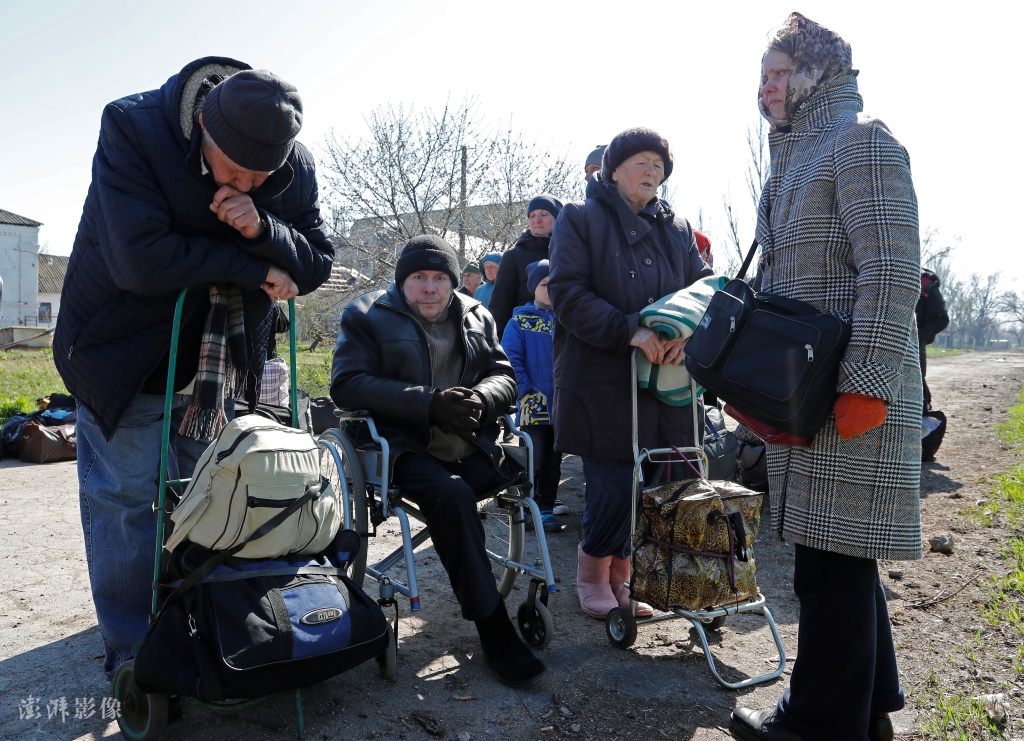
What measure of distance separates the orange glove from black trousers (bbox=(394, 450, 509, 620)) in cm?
143

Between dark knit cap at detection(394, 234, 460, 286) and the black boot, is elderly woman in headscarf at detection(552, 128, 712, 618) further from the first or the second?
the black boot

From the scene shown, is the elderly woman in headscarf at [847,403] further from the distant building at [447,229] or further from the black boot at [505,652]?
the distant building at [447,229]

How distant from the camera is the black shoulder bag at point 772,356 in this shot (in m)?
2.23

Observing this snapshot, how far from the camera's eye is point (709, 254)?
5180mm

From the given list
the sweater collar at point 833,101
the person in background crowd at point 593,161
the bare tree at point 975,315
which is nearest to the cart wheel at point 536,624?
the sweater collar at point 833,101

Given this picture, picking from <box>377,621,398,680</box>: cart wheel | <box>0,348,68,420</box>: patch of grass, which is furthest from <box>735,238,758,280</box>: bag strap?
<box>0,348,68,420</box>: patch of grass

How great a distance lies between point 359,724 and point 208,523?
2.76ft

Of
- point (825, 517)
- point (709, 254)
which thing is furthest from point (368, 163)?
point (825, 517)

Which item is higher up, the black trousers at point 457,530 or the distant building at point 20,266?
the distant building at point 20,266

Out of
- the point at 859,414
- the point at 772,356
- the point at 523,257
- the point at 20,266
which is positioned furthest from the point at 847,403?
the point at 20,266

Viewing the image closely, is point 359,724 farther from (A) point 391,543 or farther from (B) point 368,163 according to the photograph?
(B) point 368,163

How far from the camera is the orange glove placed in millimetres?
2207

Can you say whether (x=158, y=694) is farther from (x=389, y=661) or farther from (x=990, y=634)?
(x=990, y=634)

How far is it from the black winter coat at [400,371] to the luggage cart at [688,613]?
0.60 m
